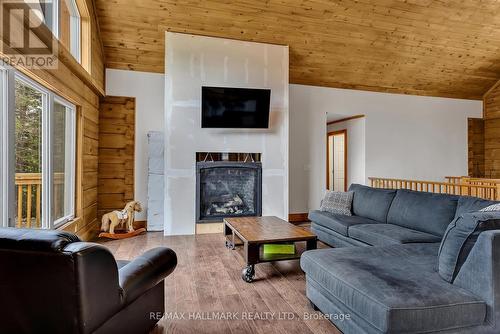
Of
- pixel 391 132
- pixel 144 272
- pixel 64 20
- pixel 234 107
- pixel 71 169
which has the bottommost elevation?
pixel 144 272

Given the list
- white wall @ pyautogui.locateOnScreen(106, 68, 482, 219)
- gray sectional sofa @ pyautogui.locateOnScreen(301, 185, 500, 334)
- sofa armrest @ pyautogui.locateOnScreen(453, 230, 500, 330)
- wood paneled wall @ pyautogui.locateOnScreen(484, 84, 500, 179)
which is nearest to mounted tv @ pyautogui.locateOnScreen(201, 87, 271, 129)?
white wall @ pyautogui.locateOnScreen(106, 68, 482, 219)

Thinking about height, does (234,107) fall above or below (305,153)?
above

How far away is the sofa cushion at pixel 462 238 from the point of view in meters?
1.75

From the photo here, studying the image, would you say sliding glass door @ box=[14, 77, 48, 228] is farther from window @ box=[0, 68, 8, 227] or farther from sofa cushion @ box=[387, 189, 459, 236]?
sofa cushion @ box=[387, 189, 459, 236]

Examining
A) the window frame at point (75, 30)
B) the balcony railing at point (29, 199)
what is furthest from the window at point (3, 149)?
the window frame at point (75, 30)

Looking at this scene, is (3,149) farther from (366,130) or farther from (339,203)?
(366,130)

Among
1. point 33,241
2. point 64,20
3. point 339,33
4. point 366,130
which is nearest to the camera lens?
point 33,241

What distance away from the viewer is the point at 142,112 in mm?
5383

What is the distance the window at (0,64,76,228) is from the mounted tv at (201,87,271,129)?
190cm

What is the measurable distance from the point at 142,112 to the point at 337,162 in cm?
491

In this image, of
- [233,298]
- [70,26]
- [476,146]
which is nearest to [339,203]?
[233,298]

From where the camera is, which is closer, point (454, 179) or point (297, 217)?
point (297, 217)

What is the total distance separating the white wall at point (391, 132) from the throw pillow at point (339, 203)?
1.73 m

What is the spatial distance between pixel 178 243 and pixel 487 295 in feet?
11.9
